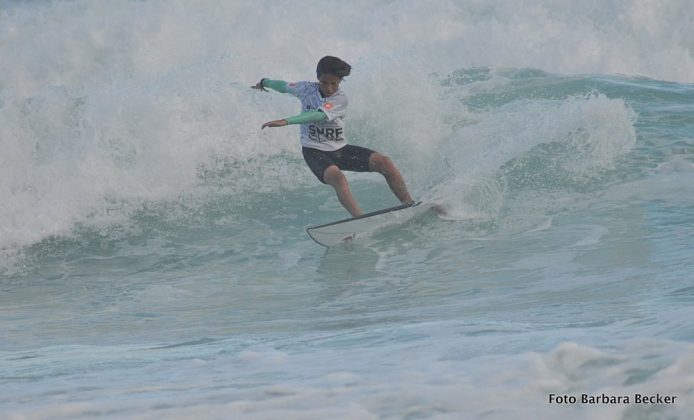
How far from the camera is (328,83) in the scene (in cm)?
854

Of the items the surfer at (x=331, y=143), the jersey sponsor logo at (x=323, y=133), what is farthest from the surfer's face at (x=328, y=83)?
the jersey sponsor logo at (x=323, y=133)

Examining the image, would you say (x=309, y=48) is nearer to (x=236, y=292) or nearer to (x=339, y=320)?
Answer: (x=236, y=292)

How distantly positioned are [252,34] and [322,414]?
16.4m

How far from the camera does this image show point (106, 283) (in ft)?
28.8

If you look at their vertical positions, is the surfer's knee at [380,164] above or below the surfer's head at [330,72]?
below

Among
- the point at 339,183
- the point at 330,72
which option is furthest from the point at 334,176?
the point at 330,72

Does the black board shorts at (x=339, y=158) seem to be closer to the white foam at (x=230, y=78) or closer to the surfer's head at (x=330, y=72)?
the surfer's head at (x=330, y=72)

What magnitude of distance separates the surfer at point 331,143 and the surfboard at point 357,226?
0.10 m

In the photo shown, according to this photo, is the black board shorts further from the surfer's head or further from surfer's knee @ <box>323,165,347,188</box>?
the surfer's head

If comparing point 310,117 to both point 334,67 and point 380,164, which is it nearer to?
point 334,67

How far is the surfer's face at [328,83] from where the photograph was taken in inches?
335

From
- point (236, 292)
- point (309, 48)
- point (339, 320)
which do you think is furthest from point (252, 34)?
point (339, 320)

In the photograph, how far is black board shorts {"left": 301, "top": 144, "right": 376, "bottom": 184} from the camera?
8.91 meters

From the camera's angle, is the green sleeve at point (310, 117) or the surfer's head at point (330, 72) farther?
the surfer's head at point (330, 72)
